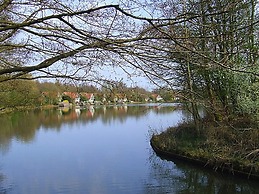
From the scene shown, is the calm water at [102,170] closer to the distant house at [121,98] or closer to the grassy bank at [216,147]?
the grassy bank at [216,147]

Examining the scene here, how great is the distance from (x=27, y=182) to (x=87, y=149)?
4456 millimetres

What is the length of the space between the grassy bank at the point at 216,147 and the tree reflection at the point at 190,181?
0.24 meters

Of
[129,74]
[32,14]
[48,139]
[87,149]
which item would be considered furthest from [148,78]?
[48,139]

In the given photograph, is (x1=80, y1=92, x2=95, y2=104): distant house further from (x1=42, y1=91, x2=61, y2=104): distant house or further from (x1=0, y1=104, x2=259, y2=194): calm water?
(x1=0, y1=104, x2=259, y2=194): calm water

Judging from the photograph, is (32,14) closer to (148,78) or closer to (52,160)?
(148,78)

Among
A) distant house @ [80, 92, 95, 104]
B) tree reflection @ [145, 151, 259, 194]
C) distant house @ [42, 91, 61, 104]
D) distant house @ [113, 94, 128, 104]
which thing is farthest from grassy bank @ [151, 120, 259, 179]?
distant house @ [113, 94, 128, 104]

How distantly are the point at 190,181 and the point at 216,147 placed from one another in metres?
1.22

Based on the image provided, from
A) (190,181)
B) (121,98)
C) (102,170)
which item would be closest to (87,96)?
(121,98)

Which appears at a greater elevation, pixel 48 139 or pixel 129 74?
pixel 129 74

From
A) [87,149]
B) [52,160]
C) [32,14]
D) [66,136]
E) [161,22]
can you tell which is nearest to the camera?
[161,22]

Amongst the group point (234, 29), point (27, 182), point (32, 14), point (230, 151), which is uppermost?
point (32, 14)

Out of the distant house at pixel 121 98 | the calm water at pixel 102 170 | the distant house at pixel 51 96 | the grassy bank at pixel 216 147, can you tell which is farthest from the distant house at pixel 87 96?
the grassy bank at pixel 216 147

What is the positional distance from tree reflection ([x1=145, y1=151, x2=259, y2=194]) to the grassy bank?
9.3 inches

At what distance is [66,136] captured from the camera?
1584cm
